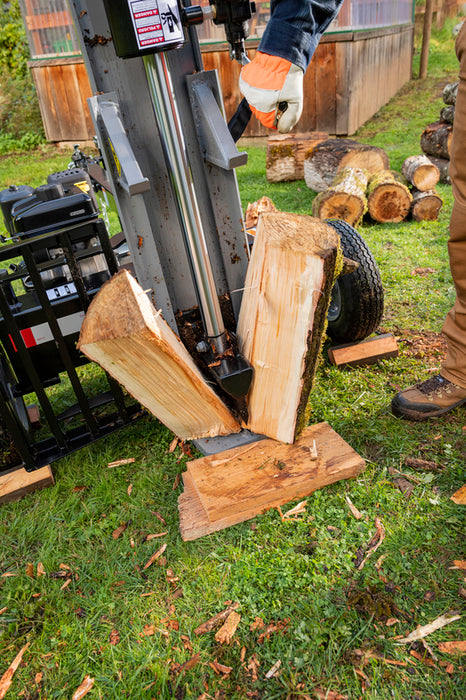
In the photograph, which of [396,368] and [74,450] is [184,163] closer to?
[74,450]

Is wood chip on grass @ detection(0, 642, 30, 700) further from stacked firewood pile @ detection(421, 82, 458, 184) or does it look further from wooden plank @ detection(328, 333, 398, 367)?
stacked firewood pile @ detection(421, 82, 458, 184)

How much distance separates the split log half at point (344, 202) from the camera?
453cm

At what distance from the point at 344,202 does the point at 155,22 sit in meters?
3.35

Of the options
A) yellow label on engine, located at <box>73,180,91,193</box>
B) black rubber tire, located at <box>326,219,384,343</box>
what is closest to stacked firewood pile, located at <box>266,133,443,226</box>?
black rubber tire, located at <box>326,219,384,343</box>

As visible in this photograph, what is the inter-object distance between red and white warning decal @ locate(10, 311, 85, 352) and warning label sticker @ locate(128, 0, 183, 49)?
1.13m

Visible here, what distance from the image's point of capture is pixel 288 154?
642 cm

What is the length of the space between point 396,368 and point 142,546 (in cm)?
165

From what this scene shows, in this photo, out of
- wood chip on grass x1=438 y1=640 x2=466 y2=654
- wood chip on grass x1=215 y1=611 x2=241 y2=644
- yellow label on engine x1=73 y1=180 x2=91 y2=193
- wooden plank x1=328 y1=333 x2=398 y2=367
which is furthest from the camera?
yellow label on engine x1=73 y1=180 x2=91 y2=193

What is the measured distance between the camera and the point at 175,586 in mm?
1766

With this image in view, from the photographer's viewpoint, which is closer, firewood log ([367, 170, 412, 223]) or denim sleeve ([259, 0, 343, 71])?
denim sleeve ([259, 0, 343, 71])

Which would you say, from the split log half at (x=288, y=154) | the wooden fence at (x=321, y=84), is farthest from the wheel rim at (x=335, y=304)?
the wooden fence at (x=321, y=84)

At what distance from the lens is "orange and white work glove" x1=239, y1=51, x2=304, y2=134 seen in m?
1.69

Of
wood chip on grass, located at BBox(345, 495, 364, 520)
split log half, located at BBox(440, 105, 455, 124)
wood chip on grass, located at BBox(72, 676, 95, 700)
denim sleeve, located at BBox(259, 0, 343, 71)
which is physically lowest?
wood chip on grass, located at BBox(345, 495, 364, 520)

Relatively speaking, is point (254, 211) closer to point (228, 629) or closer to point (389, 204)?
point (389, 204)
